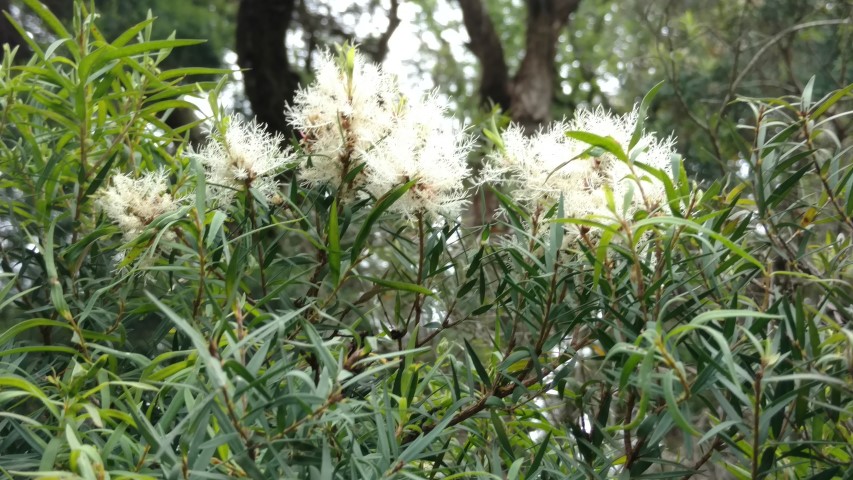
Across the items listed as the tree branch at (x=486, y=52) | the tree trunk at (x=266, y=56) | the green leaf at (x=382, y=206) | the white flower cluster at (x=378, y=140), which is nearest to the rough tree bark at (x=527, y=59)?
the tree branch at (x=486, y=52)

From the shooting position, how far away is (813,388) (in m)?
0.52

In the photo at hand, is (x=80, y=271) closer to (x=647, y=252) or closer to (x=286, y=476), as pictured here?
(x=286, y=476)

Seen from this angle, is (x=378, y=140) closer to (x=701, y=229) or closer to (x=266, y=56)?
(x=701, y=229)

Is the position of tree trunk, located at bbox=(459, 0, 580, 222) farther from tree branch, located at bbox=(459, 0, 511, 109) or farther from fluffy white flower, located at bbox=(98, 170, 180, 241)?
fluffy white flower, located at bbox=(98, 170, 180, 241)

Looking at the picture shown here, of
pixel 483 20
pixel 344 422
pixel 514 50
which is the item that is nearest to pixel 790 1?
pixel 483 20

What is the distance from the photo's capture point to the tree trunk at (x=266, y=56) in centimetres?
247

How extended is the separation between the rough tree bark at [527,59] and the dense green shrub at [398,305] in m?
1.93

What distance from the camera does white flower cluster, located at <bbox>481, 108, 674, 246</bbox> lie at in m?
0.60

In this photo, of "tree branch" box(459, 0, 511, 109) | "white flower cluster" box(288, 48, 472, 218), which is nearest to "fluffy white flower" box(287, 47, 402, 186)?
"white flower cluster" box(288, 48, 472, 218)

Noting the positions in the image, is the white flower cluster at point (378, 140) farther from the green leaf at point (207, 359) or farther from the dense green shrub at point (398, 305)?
the green leaf at point (207, 359)

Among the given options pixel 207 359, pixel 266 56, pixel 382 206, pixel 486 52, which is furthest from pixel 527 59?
pixel 207 359

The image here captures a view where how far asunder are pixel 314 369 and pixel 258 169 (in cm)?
16

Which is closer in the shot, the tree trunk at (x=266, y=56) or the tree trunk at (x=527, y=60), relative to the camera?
the tree trunk at (x=266, y=56)

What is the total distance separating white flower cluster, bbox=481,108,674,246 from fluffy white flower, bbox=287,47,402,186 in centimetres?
10
